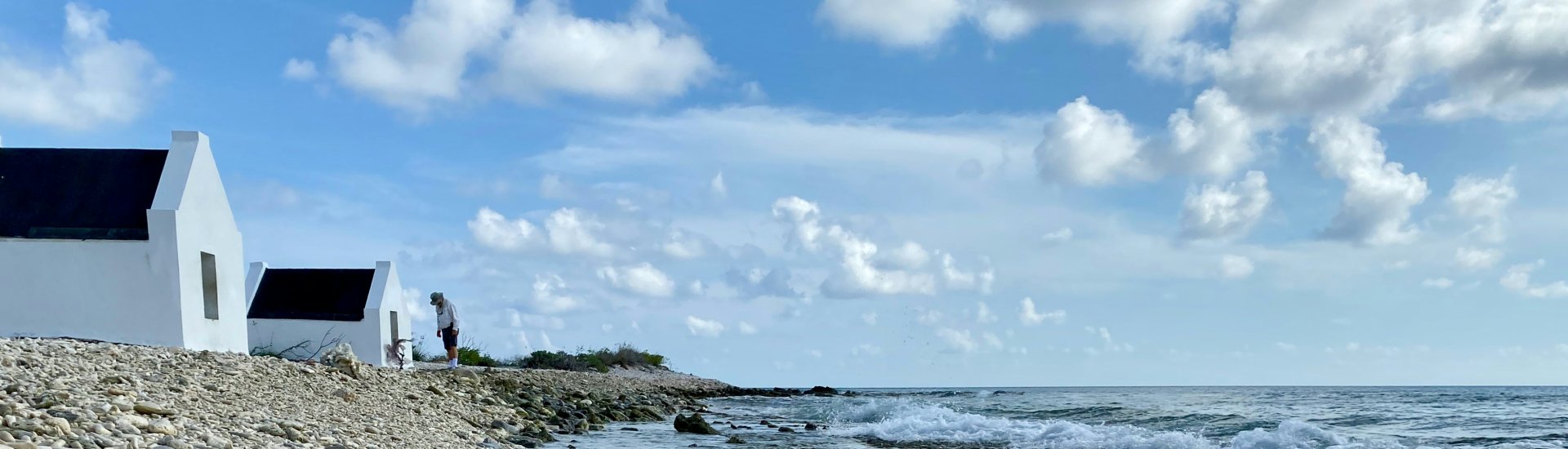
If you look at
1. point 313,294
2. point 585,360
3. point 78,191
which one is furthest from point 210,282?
point 585,360

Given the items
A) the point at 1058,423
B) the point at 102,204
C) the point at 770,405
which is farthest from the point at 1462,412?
the point at 102,204

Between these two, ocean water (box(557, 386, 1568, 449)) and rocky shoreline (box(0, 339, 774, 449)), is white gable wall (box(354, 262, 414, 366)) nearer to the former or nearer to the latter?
rocky shoreline (box(0, 339, 774, 449))

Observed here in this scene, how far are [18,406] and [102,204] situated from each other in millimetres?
8783

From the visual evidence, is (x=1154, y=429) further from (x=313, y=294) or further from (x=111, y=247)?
(x=313, y=294)

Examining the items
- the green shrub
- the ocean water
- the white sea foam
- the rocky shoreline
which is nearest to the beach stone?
the ocean water

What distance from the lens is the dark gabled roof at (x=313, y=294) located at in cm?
2517

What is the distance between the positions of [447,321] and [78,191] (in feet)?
25.2

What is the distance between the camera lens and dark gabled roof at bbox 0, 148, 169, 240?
1445cm

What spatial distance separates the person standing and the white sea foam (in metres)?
8.18

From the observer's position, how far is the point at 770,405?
3178 centimetres

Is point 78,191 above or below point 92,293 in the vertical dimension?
above

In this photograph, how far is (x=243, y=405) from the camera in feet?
34.1

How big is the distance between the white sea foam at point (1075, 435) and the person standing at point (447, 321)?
8183 millimetres

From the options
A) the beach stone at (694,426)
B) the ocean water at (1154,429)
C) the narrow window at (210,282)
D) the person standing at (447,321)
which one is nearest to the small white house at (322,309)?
the person standing at (447,321)
